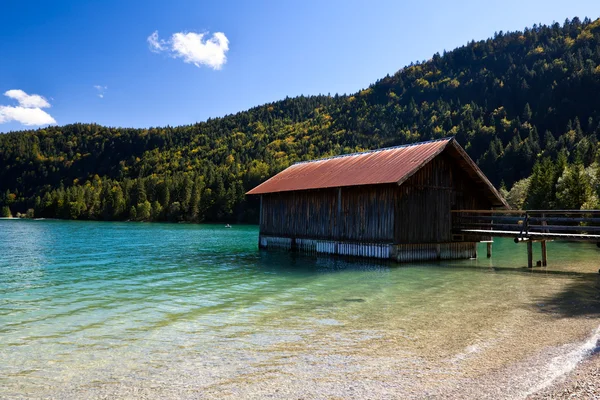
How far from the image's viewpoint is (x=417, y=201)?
2519cm

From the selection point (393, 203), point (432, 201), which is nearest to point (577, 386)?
point (393, 203)

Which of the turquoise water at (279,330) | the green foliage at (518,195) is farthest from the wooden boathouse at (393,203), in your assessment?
the green foliage at (518,195)

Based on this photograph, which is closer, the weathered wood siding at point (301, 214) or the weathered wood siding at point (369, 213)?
the weathered wood siding at point (369, 213)

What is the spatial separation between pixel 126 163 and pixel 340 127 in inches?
3730

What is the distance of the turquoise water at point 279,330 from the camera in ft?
23.3

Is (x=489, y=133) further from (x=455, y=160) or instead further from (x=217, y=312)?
(x=217, y=312)

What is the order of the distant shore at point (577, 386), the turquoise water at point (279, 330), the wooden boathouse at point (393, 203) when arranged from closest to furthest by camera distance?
the distant shore at point (577, 386)
the turquoise water at point (279, 330)
the wooden boathouse at point (393, 203)

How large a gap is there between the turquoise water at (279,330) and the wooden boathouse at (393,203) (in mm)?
4684

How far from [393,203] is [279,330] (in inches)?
596

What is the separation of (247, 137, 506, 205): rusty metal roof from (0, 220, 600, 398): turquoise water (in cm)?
614

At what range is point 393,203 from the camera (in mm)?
24234

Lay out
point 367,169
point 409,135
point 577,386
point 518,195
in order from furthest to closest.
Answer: point 409,135, point 518,195, point 367,169, point 577,386

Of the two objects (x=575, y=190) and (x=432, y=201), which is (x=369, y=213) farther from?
(x=575, y=190)

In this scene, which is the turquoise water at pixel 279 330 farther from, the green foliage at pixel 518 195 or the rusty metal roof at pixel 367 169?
the green foliage at pixel 518 195
